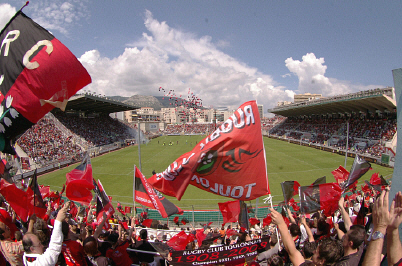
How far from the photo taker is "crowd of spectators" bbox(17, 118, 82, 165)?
88.7ft

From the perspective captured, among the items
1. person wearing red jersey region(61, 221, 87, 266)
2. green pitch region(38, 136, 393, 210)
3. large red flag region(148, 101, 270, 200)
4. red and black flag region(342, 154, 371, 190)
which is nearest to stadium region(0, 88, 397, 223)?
green pitch region(38, 136, 393, 210)

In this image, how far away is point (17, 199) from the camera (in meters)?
4.62

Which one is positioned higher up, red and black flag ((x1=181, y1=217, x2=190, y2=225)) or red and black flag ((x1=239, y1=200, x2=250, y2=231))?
red and black flag ((x1=239, y1=200, x2=250, y2=231))

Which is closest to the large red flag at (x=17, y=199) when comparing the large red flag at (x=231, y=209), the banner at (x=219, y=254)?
the banner at (x=219, y=254)

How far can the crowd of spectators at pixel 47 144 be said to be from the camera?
88.7 feet

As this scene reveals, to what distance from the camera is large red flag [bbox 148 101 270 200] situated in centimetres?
532

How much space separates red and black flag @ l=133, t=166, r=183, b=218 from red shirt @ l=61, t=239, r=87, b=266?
343cm

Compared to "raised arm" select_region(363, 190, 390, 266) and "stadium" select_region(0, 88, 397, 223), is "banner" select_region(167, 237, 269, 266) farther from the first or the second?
"stadium" select_region(0, 88, 397, 223)

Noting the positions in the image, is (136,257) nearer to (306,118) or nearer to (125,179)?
(125,179)

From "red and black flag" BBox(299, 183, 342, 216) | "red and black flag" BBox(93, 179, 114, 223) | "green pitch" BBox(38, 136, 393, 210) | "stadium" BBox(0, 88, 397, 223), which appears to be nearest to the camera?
"red and black flag" BBox(93, 179, 114, 223)

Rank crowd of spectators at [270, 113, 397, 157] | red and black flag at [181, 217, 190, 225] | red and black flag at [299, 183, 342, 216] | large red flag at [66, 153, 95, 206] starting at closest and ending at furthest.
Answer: red and black flag at [299, 183, 342, 216], large red flag at [66, 153, 95, 206], red and black flag at [181, 217, 190, 225], crowd of spectators at [270, 113, 397, 157]

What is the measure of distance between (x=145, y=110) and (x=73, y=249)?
169m

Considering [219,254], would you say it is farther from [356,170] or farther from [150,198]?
[356,170]

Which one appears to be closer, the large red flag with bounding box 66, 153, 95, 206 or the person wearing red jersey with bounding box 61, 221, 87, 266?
the person wearing red jersey with bounding box 61, 221, 87, 266
